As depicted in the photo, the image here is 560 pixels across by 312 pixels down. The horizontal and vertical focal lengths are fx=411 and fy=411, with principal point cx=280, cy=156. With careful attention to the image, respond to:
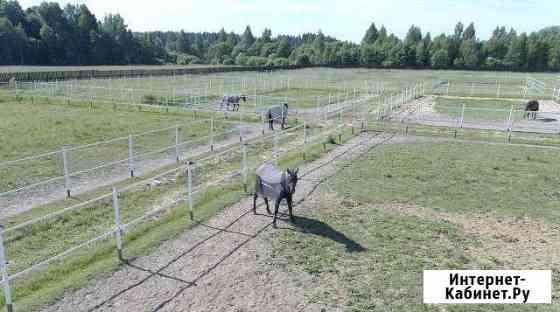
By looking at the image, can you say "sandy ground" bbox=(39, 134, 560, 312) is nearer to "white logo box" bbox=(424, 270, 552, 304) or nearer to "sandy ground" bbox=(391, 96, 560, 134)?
"white logo box" bbox=(424, 270, 552, 304)

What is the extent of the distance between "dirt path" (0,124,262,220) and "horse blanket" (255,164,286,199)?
15.5ft

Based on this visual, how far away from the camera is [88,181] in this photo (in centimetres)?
1113

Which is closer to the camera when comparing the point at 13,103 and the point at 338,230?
the point at 338,230

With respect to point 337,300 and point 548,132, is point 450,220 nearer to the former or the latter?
point 337,300

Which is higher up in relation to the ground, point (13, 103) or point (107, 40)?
A: point (107, 40)

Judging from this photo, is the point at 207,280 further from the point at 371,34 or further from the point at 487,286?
the point at 371,34

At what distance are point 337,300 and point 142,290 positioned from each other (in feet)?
9.01

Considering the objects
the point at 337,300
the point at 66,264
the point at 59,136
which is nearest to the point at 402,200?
the point at 337,300

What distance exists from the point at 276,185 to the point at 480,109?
53.2 feet

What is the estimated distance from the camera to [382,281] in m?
6.16

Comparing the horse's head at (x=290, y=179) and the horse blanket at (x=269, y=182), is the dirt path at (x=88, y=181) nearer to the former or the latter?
the horse blanket at (x=269, y=182)

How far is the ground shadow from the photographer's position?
7293 mm

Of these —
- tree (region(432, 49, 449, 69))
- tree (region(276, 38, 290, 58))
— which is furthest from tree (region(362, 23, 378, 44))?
tree (region(432, 49, 449, 69))

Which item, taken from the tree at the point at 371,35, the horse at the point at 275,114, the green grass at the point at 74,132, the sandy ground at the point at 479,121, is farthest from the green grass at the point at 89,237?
the tree at the point at 371,35
